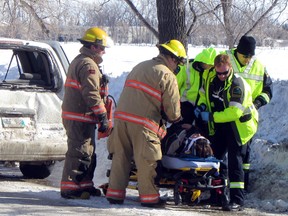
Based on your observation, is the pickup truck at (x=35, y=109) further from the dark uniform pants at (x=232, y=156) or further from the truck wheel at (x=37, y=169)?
the dark uniform pants at (x=232, y=156)

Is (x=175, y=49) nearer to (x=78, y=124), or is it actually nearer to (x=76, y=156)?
(x=78, y=124)

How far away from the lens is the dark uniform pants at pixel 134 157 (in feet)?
25.9

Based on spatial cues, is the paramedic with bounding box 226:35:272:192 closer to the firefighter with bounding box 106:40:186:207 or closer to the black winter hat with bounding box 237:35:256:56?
the black winter hat with bounding box 237:35:256:56

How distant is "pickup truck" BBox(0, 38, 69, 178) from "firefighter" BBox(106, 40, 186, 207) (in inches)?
62.2

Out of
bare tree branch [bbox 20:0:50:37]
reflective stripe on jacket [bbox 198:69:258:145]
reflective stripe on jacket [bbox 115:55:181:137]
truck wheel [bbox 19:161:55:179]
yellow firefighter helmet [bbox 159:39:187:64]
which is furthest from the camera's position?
bare tree branch [bbox 20:0:50:37]

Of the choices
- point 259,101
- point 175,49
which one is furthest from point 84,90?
point 259,101

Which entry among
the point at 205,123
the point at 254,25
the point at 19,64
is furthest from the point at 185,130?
the point at 254,25

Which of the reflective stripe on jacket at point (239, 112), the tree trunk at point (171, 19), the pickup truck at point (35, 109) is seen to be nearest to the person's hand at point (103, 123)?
the reflective stripe on jacket at point (239, 112)

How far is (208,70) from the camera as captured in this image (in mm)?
8617

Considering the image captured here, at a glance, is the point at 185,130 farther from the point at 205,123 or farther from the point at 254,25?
the point at 254,25

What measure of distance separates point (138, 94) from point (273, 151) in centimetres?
248

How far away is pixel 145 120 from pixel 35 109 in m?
2.09

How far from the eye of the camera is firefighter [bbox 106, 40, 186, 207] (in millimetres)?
7887

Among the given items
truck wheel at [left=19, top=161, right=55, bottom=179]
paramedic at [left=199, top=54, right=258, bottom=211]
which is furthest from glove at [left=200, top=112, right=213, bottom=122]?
truck wheel at [left=19, top=161, right=55, bottom=179]
